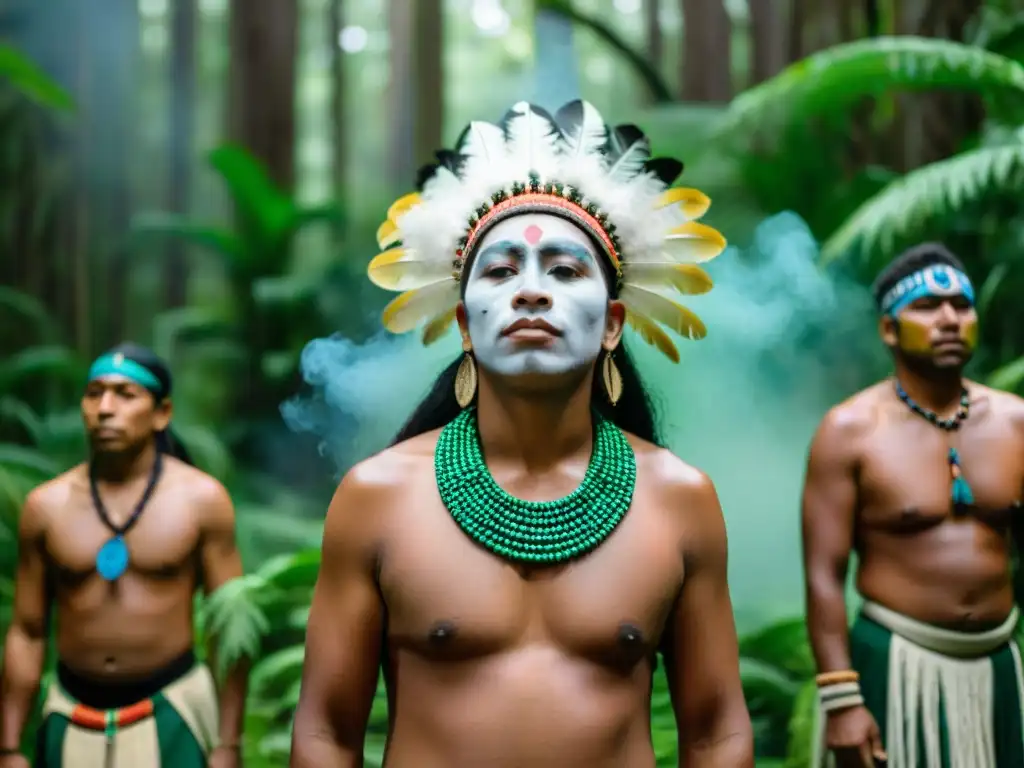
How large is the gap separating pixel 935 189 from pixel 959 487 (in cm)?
182

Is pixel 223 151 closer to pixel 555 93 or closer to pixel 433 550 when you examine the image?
pixel 555 93

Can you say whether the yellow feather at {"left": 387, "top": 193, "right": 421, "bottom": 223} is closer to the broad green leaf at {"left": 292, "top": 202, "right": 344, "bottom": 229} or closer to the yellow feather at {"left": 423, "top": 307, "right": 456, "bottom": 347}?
the yellow feather at {"left": 423, "top": 307, "right": 456, "bottom": 347}

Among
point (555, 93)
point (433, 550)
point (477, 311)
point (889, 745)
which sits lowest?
point (889, 745)

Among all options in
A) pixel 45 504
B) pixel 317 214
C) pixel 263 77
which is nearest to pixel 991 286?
pixel 45 504

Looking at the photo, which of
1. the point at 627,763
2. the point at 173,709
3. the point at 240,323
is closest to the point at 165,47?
the point at 240,323

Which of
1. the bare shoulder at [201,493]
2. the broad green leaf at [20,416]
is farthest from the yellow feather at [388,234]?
the broad green leaf at [20,416]

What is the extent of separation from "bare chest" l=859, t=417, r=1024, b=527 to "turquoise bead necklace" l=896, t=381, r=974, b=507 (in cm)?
1

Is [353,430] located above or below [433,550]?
below

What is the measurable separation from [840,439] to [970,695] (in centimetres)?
73

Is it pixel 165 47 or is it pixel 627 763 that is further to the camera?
pixel 165 47

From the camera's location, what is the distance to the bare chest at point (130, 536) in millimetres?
2734

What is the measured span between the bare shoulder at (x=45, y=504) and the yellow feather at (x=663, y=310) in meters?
1.72

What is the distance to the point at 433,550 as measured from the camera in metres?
1.66

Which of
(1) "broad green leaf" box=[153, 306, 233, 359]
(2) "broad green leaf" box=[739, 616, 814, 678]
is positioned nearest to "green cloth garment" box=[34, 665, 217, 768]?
(2) "broad green leaf" box=[739, 616, 814, 678]
